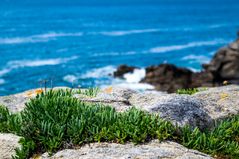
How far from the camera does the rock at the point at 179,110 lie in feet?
29.8

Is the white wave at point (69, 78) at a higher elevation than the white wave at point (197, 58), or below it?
below

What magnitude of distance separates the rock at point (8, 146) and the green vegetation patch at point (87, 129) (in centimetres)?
15

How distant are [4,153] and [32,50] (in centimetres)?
8134

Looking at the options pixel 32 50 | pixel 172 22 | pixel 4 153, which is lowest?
pixel 4 153

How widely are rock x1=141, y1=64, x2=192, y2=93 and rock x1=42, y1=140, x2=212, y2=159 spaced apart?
156 feet

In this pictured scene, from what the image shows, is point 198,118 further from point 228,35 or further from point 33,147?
point 228,35

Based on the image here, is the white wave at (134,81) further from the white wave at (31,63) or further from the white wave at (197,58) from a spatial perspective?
the white wave at (197,58)

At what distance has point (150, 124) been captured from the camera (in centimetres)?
833

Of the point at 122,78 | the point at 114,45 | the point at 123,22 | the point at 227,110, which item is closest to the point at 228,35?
the point at 114,45

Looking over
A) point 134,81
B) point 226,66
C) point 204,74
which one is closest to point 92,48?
point 134,81

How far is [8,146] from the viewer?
8266 millimetres

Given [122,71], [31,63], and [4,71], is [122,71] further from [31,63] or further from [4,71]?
[4,71]

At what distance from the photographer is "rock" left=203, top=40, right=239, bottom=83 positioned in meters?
54.3

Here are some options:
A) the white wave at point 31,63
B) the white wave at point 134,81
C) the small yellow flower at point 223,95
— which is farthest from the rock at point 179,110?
the white wave at point 31,63
